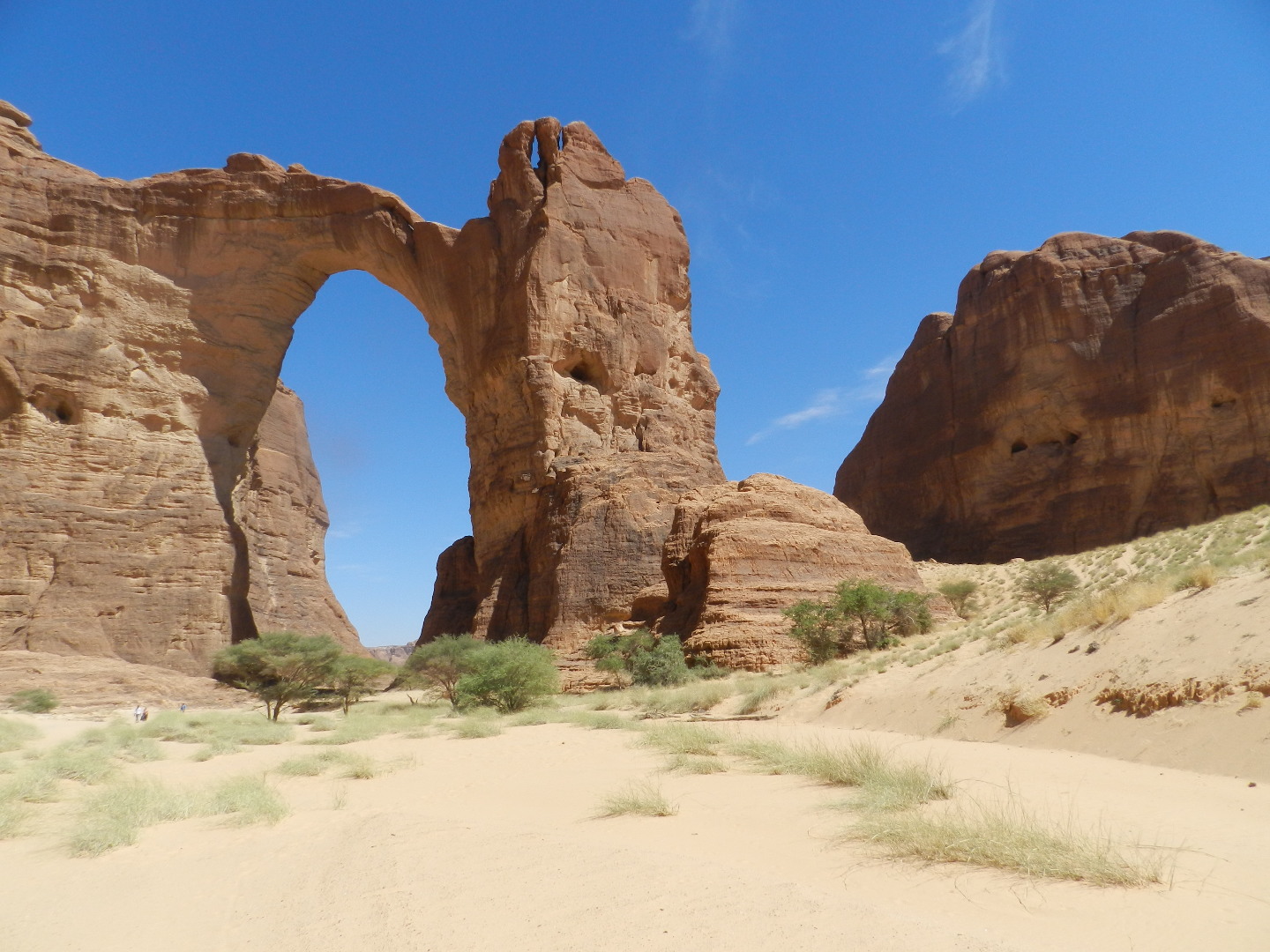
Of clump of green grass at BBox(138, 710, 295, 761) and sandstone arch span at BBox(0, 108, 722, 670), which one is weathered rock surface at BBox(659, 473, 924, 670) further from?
clump of green grass at BBox(138, 710, 295, 761)

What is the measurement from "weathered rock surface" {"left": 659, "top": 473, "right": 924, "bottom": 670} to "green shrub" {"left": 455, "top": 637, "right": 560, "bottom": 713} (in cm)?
403

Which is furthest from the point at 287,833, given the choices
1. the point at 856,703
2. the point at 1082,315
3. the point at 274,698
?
the point at 1082,315

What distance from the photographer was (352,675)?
24219 millimetres

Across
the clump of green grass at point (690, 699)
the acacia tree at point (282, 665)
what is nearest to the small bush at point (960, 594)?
the clump of green grass at point (690, 699)

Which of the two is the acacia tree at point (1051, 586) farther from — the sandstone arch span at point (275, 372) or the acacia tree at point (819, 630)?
the sandstone arch span at point (275, 372)

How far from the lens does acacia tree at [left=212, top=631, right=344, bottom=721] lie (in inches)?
899

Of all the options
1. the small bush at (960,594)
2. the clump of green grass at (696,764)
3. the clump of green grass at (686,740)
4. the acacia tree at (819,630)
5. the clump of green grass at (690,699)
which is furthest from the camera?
the small bush at (960,594)

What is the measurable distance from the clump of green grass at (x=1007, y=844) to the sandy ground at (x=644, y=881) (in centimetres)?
10

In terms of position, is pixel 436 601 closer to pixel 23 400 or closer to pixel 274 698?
pixel 274 698

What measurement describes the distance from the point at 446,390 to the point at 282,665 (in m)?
16.8

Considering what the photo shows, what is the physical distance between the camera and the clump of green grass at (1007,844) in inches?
149

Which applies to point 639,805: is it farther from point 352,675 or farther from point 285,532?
point 285,532

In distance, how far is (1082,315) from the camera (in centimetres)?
4231

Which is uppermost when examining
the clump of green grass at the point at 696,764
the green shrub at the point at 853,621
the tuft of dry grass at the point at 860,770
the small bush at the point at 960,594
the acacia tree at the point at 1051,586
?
the small bush at the point at 960,594
